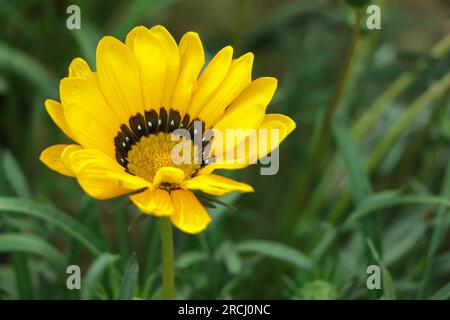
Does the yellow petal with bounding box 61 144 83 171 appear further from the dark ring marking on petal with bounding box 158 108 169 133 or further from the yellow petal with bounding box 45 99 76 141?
the dark ring marking on petal with bounding box 158 108 169 133

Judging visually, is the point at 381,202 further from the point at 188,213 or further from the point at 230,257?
the point at 188,213

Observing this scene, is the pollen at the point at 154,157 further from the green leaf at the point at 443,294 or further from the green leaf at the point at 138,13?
the green leaf at the point at 138,13

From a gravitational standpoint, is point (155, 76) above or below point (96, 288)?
above

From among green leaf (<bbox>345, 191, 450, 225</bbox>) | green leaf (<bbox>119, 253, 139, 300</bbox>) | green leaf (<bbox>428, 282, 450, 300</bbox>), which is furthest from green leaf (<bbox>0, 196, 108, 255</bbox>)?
green leaf (<bbox>428, 282, 450, 300</bbox>)

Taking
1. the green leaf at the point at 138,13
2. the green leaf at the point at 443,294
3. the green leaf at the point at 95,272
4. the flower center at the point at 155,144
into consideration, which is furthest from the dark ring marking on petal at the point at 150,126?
the green leaf at the point at 138,13

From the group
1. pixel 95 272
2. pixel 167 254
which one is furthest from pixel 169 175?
pixel 95 272
